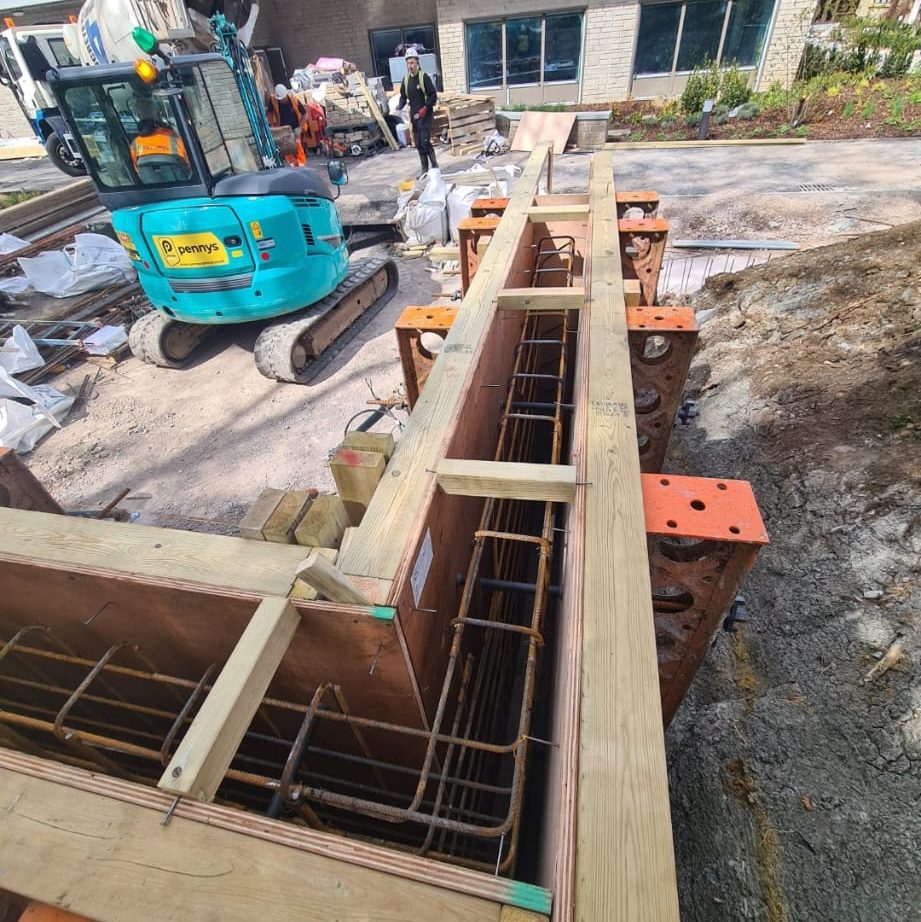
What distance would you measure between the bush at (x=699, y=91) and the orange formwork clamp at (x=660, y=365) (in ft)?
47.5

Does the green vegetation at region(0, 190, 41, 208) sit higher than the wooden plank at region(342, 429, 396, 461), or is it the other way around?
the wooden plank at region(342, 429, 396, 461)

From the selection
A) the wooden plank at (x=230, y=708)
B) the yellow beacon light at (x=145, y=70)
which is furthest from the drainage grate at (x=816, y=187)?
the wooden plank at (x=230, y=708)

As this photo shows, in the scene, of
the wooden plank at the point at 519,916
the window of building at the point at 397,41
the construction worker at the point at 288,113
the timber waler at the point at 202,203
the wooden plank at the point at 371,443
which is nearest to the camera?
the wooden plank at the point at 519,916

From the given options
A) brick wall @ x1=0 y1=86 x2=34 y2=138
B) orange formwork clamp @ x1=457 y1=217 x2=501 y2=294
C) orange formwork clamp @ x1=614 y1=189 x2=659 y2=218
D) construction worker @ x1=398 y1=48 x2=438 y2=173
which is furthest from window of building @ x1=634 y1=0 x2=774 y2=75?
brick wall @ x1=0 y1=86 x2=34 y2=138

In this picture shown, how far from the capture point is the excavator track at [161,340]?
607cm

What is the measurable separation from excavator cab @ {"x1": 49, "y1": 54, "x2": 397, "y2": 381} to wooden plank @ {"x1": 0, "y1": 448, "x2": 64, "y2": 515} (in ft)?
11.0

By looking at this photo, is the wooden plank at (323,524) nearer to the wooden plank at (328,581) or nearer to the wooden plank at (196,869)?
the wooden plank at (328,581)

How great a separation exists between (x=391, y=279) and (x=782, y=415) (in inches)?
233

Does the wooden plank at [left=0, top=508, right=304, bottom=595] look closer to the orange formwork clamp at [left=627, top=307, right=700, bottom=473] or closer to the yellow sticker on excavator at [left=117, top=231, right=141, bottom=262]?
the orange formwork clamp at [left=627, top=307, right=700, bottom=473]

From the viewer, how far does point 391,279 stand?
309 inches

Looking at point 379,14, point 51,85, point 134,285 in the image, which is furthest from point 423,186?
point 379,14

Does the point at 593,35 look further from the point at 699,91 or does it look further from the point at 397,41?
the point at 397,41

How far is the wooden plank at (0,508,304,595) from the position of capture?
1498mm

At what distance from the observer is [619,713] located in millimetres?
1139
